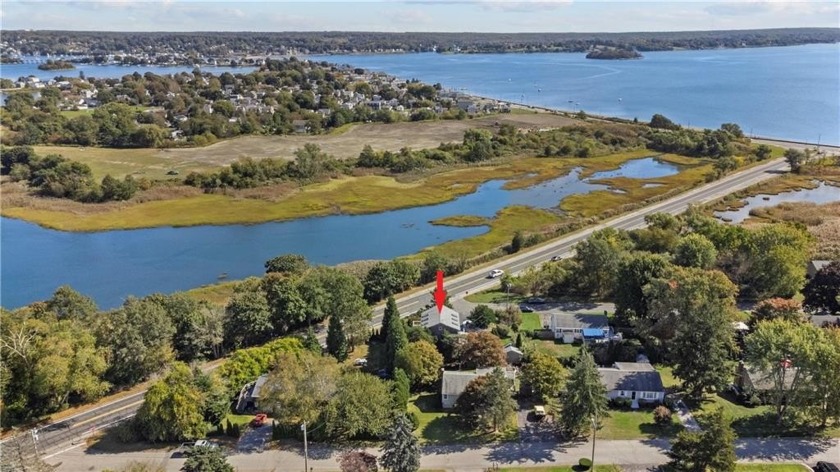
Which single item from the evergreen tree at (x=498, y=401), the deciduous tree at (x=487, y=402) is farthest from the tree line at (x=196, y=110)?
the evergreen tree at (x=498, y=401)

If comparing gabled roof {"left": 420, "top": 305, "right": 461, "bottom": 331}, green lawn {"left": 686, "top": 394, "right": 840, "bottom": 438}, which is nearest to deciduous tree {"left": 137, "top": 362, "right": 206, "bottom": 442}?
gabled roof {"left": 420, "top": 305, "right": 461, "bottom": 331}

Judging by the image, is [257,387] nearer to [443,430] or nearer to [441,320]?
[443,430]

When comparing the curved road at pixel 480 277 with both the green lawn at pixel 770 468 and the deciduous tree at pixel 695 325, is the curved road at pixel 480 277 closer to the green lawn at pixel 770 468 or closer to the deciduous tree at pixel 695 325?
the deciduous tree at pixel 695 325

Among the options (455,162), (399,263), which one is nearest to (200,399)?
(399,263)

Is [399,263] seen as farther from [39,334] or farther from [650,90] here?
[650,90]

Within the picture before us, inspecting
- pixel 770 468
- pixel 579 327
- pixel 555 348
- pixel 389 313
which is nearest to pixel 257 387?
pixel 389 313

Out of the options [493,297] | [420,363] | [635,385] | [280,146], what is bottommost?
[493,297]
